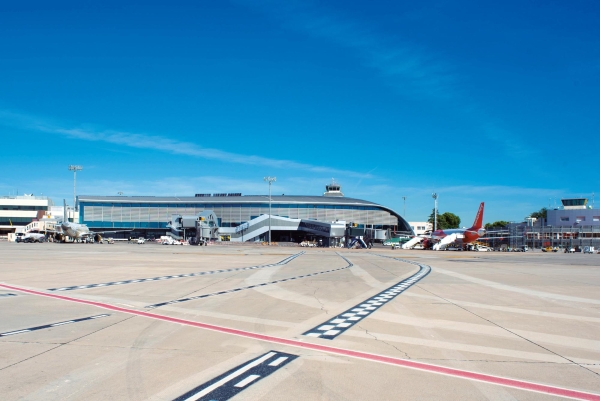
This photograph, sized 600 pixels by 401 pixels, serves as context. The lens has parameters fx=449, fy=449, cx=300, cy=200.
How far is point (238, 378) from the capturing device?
264 inches

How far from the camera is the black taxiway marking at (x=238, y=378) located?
594cm

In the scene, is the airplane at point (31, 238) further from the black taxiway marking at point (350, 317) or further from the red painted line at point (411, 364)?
the red painted line at point (411, 364)

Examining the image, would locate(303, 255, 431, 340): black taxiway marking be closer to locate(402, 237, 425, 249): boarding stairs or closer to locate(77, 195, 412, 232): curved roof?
locate(402, 237, 425, 249): boarding stairs

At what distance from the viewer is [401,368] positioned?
7.44 metres

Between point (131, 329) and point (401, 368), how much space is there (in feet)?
20.5

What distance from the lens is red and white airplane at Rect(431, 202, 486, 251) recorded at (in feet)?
297

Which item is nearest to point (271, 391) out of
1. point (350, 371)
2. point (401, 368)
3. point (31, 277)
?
point (350, 371)

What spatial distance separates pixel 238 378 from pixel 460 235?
310 ft

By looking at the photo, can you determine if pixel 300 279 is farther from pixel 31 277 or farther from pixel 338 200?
pixel 338 200

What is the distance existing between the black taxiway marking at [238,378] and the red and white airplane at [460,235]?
88.9 meters

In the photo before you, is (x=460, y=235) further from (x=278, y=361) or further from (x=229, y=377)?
(x=229, y=377)

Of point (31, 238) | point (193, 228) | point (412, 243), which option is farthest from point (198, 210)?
point (412, 243)

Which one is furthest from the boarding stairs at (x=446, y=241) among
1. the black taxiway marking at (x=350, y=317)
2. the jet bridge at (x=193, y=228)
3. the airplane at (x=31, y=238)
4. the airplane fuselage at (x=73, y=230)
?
the airplane at (x=31, y=238)

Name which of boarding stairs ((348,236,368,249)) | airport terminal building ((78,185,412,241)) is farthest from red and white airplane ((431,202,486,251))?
airport terminal building ((78,185,412,241))
